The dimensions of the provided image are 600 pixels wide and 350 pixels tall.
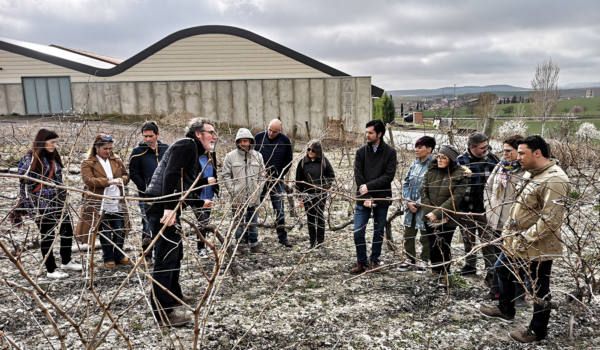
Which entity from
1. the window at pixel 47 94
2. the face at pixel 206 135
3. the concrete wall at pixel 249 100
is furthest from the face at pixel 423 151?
the window at pixel 47 94

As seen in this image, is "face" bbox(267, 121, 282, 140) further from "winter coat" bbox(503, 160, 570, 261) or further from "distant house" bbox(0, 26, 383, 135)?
"distant house" bbox(0, 26, 383, 135)

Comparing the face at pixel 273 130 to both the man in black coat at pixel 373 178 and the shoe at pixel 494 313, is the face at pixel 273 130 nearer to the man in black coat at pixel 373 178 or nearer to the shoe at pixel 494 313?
the man in black coat at pixel 373 178

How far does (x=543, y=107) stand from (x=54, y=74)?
32.8 metres

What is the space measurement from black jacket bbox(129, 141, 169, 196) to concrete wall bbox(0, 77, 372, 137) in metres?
15.1

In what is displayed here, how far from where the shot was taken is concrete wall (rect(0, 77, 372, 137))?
19.5 meters

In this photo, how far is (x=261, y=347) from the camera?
3117 millimetres

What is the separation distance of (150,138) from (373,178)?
8.06ft

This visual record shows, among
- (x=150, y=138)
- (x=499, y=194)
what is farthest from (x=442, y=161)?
(x=150, y=138)

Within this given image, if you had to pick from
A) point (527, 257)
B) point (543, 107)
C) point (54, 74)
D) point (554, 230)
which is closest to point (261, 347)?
point (527, 257)

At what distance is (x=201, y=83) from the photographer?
19.5 m

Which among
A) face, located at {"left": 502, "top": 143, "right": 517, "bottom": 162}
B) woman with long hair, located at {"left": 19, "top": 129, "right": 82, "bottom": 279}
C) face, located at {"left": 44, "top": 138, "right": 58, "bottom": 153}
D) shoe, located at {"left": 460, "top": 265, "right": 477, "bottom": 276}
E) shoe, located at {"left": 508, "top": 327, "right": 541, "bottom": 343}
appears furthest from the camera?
shoe, located at {"left": 460, "top": 265, "right": 477, "bottom": 276}

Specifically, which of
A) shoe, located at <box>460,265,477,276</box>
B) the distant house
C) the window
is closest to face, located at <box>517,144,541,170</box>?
shoe, located at <box>460,265,477,276</box>

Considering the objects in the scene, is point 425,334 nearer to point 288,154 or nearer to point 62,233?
point 288,154

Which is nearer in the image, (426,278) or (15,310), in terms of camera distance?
(15,310)
